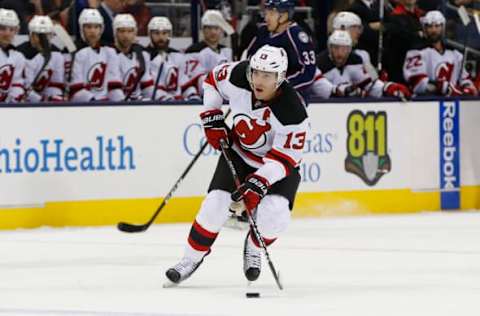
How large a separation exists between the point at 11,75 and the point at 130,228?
1.49 metres

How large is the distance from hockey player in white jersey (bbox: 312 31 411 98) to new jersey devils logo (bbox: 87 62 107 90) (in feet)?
5.67

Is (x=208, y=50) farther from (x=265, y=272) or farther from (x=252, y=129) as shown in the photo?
(x=252, y=129)

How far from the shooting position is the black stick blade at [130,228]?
9.34 m

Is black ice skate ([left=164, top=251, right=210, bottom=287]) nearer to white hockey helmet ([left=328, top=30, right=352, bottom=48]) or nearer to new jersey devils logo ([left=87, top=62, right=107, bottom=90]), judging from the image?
new jersey devils logo ([left=87, top=62, right=107, bottom=90])

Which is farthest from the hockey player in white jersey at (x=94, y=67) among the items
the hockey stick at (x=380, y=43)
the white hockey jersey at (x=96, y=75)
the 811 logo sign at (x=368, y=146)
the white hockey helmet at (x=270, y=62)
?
the white hockey helmet at (x=270, y=62)

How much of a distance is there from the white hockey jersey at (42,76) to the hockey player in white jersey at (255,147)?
340 centimetres

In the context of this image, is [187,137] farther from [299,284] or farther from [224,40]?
[299,284]

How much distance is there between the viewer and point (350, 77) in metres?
11.3

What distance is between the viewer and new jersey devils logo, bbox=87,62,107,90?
10430mm

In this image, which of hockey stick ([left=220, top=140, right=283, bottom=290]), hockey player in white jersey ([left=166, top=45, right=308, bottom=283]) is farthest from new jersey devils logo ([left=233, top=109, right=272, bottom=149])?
hockey stick ([left=220, top=140, right=283, bottom=290])

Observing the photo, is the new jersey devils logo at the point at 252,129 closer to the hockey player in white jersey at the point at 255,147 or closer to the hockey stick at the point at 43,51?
the hockey player in white jersey at the point at 255,147

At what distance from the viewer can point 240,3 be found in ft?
37.9

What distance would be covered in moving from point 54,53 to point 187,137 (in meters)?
1.11

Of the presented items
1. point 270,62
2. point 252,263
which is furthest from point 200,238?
point 270,62
